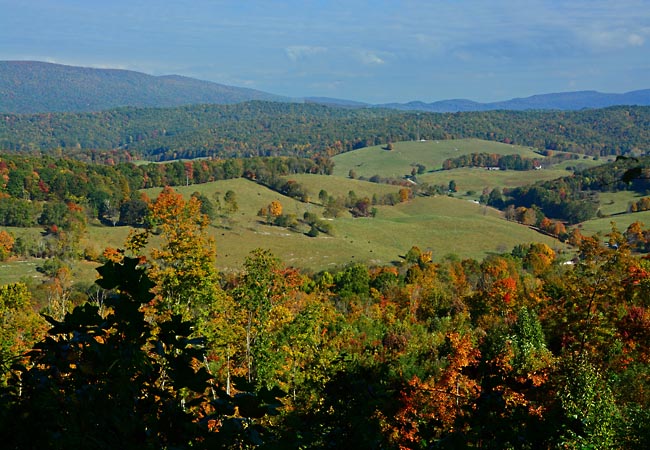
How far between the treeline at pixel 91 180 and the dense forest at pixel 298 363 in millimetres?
69204

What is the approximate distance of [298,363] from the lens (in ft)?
84.4

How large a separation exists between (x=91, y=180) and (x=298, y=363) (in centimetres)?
12491

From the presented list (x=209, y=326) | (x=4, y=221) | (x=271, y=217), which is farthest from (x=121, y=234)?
(x=209, y=326)

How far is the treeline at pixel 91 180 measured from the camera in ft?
386

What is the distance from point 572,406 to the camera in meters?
13.5

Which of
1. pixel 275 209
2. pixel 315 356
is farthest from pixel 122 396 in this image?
pixel 275 209

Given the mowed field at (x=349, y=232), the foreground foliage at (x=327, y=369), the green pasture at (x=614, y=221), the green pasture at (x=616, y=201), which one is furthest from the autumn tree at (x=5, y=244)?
the green pasture at (x=616, y=201)

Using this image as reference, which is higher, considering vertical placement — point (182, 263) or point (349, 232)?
point (182, 263)

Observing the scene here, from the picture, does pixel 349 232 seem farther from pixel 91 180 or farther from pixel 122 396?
pixel 122 396

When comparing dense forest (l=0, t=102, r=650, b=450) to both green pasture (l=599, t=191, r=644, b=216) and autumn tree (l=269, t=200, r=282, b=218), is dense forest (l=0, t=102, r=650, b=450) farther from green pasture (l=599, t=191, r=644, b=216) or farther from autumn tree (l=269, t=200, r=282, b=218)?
green pasture (l=599, t=191, r=644, b=216)

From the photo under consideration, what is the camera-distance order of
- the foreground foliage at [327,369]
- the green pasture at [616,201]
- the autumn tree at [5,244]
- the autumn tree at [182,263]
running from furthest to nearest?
the green pasture at [616,201]
the autumn tree at [5,244]
the autumn tree at [182,263]
the foreground foliage at [327,369]

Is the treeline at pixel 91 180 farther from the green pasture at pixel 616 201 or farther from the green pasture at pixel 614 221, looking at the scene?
the green pasture at pixel 616 201

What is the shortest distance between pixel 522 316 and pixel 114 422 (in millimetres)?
34321

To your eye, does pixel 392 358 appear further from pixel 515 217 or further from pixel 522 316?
pixel 515 217
